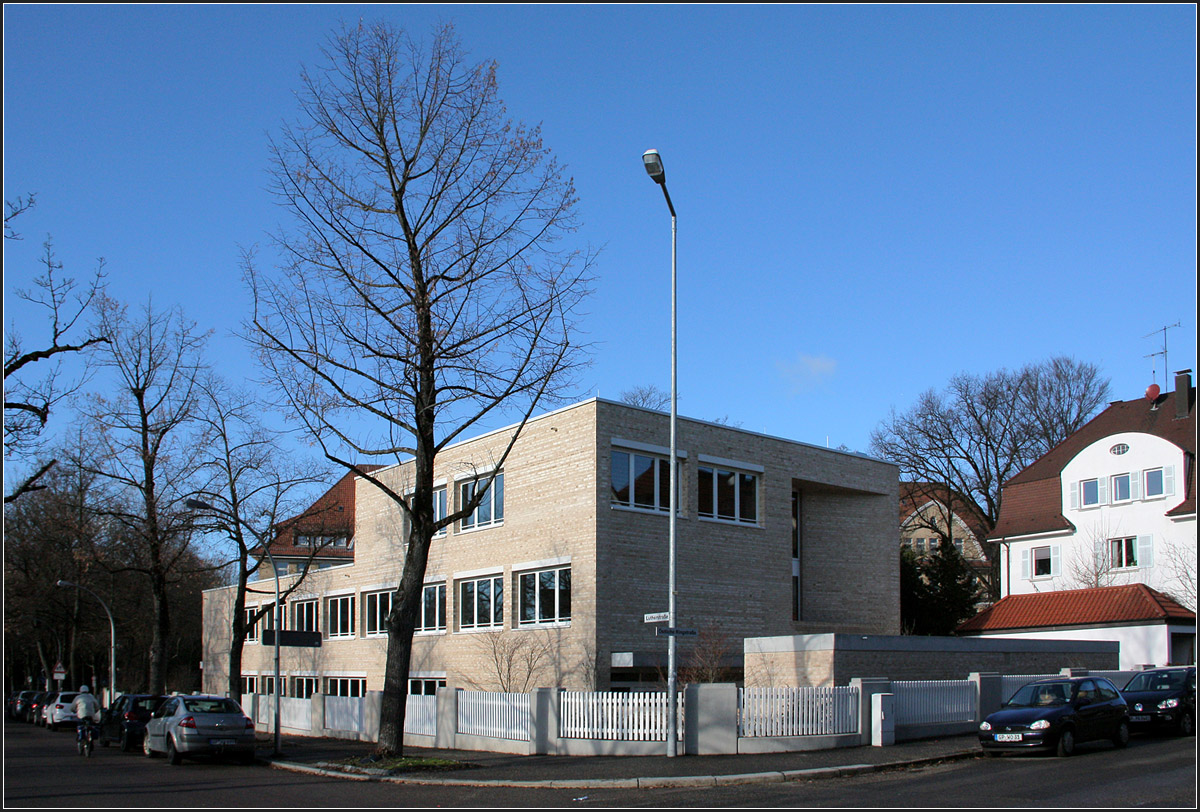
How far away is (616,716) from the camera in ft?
67.2

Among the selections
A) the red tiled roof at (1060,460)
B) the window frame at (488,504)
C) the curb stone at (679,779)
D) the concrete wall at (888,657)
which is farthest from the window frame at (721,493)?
the red tiled roof at (1060,460)

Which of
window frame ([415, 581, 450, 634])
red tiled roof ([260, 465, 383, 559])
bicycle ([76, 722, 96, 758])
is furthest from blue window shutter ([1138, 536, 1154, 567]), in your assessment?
bicycle ([76, 722, 96, 758])

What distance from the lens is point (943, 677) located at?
24.0 meters

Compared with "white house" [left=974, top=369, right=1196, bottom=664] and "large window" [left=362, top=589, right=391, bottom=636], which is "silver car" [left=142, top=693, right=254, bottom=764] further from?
"white house" [left=974, top=369, right=1196, bottom=664]

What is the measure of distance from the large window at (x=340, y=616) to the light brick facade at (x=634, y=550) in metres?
2.16

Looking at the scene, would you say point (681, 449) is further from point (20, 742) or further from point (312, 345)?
point (20, 742)

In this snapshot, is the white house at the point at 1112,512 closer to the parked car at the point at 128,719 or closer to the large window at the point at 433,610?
the large window at the point at 433,610

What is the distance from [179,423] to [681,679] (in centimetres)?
2131

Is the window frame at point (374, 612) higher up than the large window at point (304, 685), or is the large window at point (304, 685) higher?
the window frame at point (374, 612)

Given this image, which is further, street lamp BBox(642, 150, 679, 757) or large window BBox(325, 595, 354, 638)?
large window BBox(325, 595, 354, 638)

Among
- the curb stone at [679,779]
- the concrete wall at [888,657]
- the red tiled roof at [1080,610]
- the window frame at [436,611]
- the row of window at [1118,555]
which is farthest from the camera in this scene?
the row of window at [1118,555]

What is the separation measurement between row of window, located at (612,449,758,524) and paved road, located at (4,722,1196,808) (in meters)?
11.5

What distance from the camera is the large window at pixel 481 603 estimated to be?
30.8 meters

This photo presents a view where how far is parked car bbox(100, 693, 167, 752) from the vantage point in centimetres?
2719
